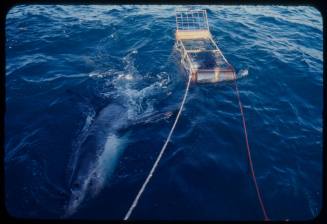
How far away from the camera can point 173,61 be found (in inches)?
416

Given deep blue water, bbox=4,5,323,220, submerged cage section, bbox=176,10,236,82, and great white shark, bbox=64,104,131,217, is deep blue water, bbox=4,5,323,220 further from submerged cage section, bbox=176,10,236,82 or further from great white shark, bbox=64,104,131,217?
submerged cage section, bbox=176,10,236,82

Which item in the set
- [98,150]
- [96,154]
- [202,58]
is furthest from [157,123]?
[202,58]

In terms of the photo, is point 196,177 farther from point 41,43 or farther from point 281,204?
point 41,43

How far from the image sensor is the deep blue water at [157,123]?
5.71 metres

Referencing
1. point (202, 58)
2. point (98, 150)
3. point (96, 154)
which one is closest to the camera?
point (96, 154)

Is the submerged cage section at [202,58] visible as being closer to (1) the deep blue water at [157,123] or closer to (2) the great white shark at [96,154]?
(1) the deep blue water at [157,123]

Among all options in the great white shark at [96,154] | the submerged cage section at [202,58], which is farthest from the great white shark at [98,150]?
the submerged cage section at [202,58]

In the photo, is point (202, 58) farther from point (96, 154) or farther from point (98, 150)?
point (96, 154)

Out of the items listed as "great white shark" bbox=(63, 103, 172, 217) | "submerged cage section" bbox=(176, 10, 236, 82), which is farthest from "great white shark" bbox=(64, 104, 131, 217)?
"submerged cage section" bbox=(176, 10, 236, 82)

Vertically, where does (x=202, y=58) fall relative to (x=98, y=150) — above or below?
above

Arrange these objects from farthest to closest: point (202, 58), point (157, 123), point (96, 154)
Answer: point (202, 58)
point (157, 123)
point (96, 154)

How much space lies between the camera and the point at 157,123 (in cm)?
776

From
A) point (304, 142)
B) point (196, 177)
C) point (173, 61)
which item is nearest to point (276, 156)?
point (304, 142)

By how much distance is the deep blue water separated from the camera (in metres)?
5.71
